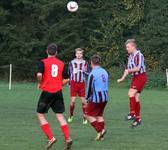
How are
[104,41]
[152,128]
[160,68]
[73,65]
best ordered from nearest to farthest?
1. [152,128]
2. [73,65]
3. [160,68]
4. [104,41]

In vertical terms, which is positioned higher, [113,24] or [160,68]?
[113,24]

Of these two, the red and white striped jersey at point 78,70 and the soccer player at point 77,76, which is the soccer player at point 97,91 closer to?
the soccer player at point 77,76

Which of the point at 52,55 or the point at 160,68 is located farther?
the point at 160,68

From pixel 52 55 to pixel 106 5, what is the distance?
3942 cm

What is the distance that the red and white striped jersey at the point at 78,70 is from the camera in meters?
18.4

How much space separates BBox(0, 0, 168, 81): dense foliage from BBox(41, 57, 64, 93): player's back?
3611 cm

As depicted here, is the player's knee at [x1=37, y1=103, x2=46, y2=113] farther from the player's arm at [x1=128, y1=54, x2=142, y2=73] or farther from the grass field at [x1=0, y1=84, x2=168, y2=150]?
the player's arm at [x1=128, y1=54, x2=142, y2=73]

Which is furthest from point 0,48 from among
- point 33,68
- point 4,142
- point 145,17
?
point 4,142

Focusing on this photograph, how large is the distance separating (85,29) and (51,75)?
39.2m

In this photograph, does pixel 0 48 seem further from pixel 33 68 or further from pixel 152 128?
pixel 152 128

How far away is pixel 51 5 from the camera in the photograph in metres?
50.2

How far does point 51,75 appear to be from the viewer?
1247 cm

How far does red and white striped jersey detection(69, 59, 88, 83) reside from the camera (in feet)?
60.3

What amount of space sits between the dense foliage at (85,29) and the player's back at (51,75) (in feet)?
118
